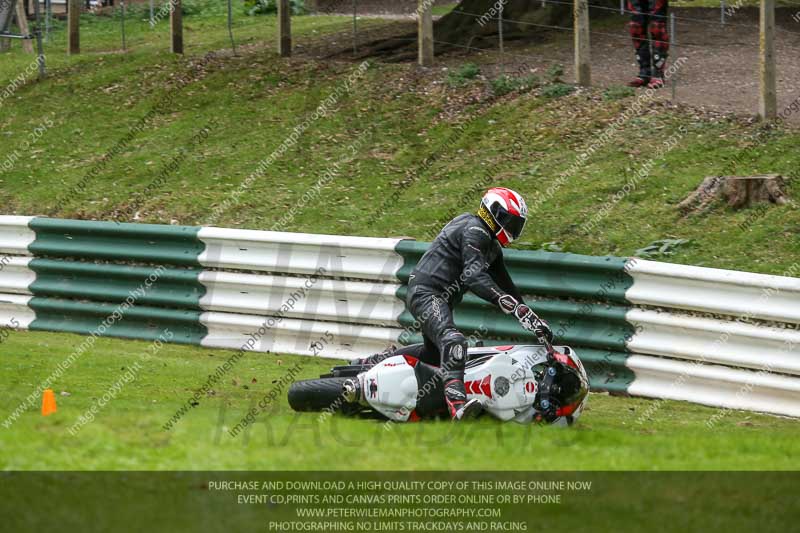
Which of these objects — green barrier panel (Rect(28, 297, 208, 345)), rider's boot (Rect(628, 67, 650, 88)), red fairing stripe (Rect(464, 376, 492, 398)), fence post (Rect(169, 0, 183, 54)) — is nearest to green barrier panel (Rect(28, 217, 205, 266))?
green barrier panel (Rect(28, 297, 208, 345))

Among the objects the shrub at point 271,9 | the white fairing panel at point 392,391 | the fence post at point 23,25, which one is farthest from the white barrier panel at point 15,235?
the shrub at point 271,9

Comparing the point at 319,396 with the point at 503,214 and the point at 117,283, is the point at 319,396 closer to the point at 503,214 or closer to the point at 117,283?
the point at 503,214

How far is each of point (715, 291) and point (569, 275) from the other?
140cm

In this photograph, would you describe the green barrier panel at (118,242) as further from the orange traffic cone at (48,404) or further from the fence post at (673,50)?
the fence post at (673,50)

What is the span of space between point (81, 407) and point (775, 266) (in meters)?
6.52

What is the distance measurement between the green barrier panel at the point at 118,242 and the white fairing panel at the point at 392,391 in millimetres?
4105

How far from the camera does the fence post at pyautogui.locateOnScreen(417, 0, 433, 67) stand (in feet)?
57.6

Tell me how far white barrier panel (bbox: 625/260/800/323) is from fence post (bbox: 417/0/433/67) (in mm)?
8275

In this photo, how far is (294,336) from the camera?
1195cm

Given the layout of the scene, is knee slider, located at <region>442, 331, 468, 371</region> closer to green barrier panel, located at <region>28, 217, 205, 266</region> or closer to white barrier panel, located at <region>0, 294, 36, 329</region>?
green barrier panel, located at <region>28, 217, 205, 266</region>

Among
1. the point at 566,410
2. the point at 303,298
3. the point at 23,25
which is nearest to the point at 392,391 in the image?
the point at 566,410

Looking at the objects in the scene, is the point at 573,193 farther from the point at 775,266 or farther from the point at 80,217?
the point at 80,217

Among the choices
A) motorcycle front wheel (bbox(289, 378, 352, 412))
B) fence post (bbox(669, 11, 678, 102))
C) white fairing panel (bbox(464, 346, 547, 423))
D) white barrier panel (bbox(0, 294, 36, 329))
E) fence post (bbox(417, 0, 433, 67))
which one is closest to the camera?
white fairing panel (bbox(464, 346, 547, 423))
